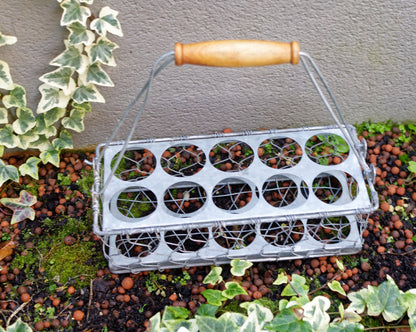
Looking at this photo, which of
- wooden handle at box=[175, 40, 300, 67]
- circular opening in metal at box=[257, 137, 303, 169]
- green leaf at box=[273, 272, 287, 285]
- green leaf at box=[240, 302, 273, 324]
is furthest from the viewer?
circular opening in metal at box=[257, 137, 303, 169]

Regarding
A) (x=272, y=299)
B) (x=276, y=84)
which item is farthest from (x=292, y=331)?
(x=276, y=84)

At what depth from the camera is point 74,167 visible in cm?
167

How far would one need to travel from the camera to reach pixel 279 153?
1646 millimetres

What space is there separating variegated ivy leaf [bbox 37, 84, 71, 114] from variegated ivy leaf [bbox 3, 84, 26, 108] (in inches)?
2.4

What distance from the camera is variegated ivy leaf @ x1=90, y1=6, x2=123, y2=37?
126 cm

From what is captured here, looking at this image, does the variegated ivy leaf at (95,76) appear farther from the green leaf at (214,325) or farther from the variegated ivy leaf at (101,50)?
the green leaf at (214,325)

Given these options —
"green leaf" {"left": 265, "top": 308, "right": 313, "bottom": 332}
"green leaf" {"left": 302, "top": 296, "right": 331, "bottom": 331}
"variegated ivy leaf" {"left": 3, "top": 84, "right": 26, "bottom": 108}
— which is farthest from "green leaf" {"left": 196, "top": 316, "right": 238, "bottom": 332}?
"variegated ivy leaf" {"left": 3, "top": 84, "right": 26, "bottom": 108}

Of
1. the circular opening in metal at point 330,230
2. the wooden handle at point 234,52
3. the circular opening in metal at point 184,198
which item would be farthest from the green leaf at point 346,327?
the wooden handle at point 234,52

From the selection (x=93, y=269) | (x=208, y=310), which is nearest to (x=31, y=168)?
(x=93, y=269)

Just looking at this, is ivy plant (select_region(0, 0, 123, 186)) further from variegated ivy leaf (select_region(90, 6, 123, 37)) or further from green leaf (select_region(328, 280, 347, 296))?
green leaf (select_region(328, 280, 347, 296))

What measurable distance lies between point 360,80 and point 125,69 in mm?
835

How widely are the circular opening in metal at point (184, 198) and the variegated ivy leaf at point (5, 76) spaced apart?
0.62 meters

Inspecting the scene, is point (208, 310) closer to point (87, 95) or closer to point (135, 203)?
point (135, 203)

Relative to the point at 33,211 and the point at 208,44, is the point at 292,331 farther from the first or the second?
the point at 33,211
